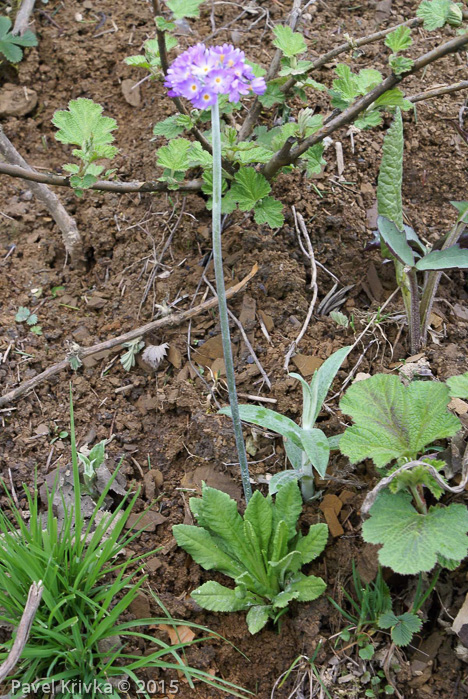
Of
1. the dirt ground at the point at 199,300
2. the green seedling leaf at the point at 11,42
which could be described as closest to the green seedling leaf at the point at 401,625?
the dirt ground at the point at 199,300

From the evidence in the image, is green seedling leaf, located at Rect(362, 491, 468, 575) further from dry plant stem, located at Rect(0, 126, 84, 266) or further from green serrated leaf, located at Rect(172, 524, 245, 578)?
dry plant stem, located at Rect(0, 126, 84, 266)

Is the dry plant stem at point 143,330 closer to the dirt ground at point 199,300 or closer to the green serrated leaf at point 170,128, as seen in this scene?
the dirt ground at point 199,300

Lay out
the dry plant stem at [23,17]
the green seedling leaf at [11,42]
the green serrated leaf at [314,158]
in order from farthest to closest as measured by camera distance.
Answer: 1. the dry plant stem at [23,17]
2. the green seedling leaf at [11,42]
3. the green serrated leaf at [314,158]

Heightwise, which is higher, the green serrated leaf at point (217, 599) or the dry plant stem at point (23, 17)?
the dry plant stem at point (23, 17)

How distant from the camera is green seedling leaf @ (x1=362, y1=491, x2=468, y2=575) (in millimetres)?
1554

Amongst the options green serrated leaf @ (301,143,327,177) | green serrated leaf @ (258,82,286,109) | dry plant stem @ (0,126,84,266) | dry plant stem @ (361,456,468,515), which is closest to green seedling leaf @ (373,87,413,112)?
green serrated leaf @ (301,143,327,177)

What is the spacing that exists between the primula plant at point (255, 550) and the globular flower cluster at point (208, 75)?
110cm

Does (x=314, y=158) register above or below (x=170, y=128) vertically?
below

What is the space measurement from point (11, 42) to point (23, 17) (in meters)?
0.21

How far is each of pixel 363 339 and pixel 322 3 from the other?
Result: 6.07ft

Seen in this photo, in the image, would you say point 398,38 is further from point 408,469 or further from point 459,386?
point 408,469

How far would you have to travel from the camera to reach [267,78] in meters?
2.55

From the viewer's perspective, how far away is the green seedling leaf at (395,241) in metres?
2.11

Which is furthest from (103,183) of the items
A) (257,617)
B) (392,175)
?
(257,617)
